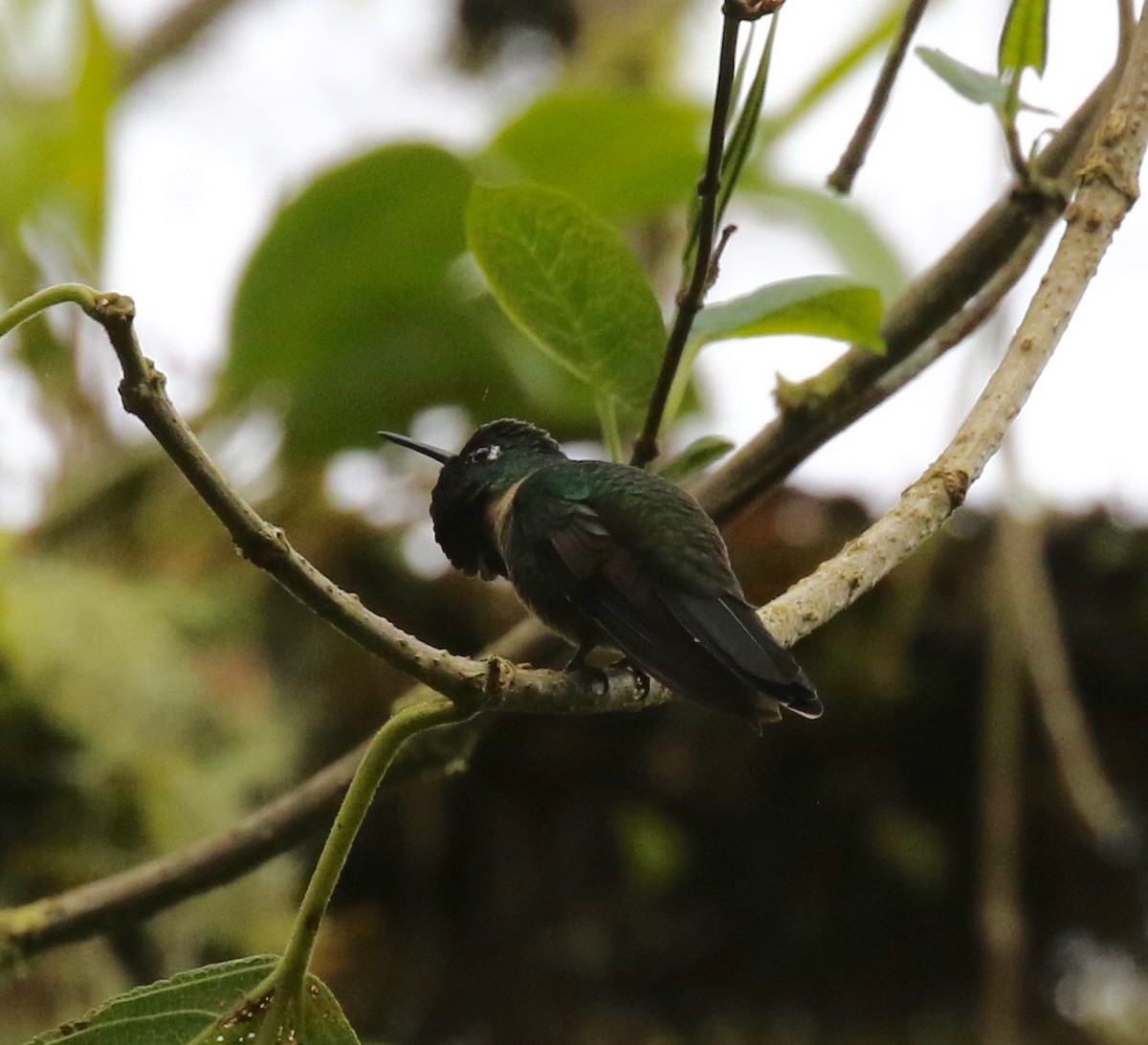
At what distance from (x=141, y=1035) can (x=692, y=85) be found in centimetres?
528

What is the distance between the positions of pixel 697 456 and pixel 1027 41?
0.49 m

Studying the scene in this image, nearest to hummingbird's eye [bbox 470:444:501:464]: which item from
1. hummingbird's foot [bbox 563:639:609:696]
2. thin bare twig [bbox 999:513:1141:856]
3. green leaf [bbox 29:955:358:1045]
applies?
hummingbird's foot [bbox 563:639:609:696]

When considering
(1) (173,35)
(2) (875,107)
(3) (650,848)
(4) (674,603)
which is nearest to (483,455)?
(4) (674,603)

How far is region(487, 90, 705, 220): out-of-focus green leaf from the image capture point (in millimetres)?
3426

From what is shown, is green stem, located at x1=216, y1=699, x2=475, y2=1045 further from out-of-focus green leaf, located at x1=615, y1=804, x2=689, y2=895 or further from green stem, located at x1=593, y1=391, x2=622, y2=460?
out-of-focus green leaf, located at x1=615, y1=804, x2=689, y2=895

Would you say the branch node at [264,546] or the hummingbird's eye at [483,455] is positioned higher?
the hummingbird's eye at [483,455]

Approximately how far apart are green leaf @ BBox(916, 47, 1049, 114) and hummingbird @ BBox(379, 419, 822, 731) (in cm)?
47

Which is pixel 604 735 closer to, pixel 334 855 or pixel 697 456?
pixel 697 456

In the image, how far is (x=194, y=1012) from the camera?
3.53ft

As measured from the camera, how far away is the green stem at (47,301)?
33.1 inches

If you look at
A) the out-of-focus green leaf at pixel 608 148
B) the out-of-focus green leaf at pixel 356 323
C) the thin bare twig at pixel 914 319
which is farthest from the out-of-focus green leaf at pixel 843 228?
the thin bare twig at pixel 914 319

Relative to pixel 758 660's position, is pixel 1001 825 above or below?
below

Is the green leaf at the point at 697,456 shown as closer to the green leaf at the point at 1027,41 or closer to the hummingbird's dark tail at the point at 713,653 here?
the hummingbird's dark tail at the point at 713,653

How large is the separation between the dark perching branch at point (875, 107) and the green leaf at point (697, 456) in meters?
0.31
